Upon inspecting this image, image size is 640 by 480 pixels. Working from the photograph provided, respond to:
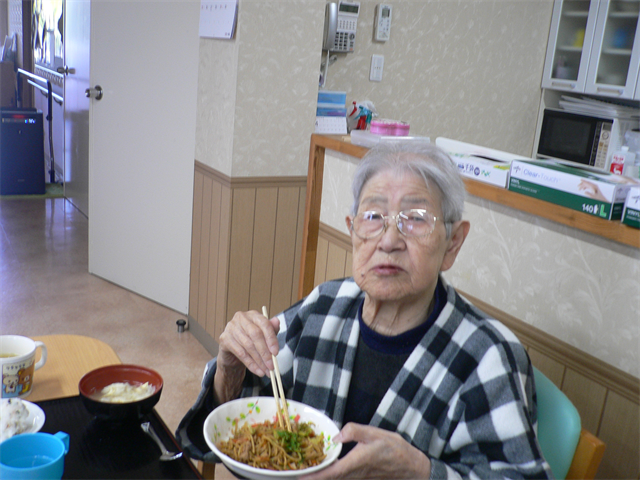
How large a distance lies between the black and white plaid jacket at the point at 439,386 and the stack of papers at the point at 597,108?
2814mm

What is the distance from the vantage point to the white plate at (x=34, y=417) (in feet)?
3.25

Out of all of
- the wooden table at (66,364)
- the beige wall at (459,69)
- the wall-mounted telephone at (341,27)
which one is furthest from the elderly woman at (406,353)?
the beige wall at (459,69)

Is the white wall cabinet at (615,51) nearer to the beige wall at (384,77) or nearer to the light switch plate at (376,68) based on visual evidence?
the beige wall at (384,77)

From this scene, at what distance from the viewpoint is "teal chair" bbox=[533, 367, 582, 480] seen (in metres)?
1.02

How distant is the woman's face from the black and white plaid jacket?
81 millimetres

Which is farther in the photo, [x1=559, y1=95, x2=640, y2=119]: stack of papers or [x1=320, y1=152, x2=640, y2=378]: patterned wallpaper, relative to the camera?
[x1=559, y1=95, x2=640, y2=119]: stack of papers

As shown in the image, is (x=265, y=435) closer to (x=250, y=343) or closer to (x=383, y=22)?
(x=250, y=343)

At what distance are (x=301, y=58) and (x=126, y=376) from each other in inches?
73.9

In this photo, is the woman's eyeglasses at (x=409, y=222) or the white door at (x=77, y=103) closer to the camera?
the woman's eyeglasses at (x=409, y=222)

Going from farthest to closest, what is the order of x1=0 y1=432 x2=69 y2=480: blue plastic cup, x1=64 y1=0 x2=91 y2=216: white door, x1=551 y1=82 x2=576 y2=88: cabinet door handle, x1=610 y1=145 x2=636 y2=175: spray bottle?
x1=64 y1=0 x2=91 y2=216: white door, x1=551 y1=82 x2=576 y2=88: cabinet door handle, x1=610 y1=145 x2=636 y2=175: spray bottle, x1=0 y1=432 x2=69 y2=480: blue plastic cup

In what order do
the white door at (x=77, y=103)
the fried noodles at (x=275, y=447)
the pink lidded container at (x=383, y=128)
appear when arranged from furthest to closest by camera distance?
the white door at (x=77, y=103) < the pink lidded container at (x=383, y=128) < the fried noodles at (x=275, y=447)

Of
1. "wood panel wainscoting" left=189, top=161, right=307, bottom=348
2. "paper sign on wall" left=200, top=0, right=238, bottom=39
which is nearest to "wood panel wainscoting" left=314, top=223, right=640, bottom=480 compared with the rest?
"wood panel wainscoting" left=189, top=161, right=307, bottom=348

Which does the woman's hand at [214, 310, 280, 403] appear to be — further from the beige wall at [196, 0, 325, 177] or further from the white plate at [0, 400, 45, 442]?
the beige wall at [196, 0, 325, 177]

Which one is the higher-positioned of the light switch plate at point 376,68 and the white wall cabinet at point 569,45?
the white wall cabinet at point 569,45
